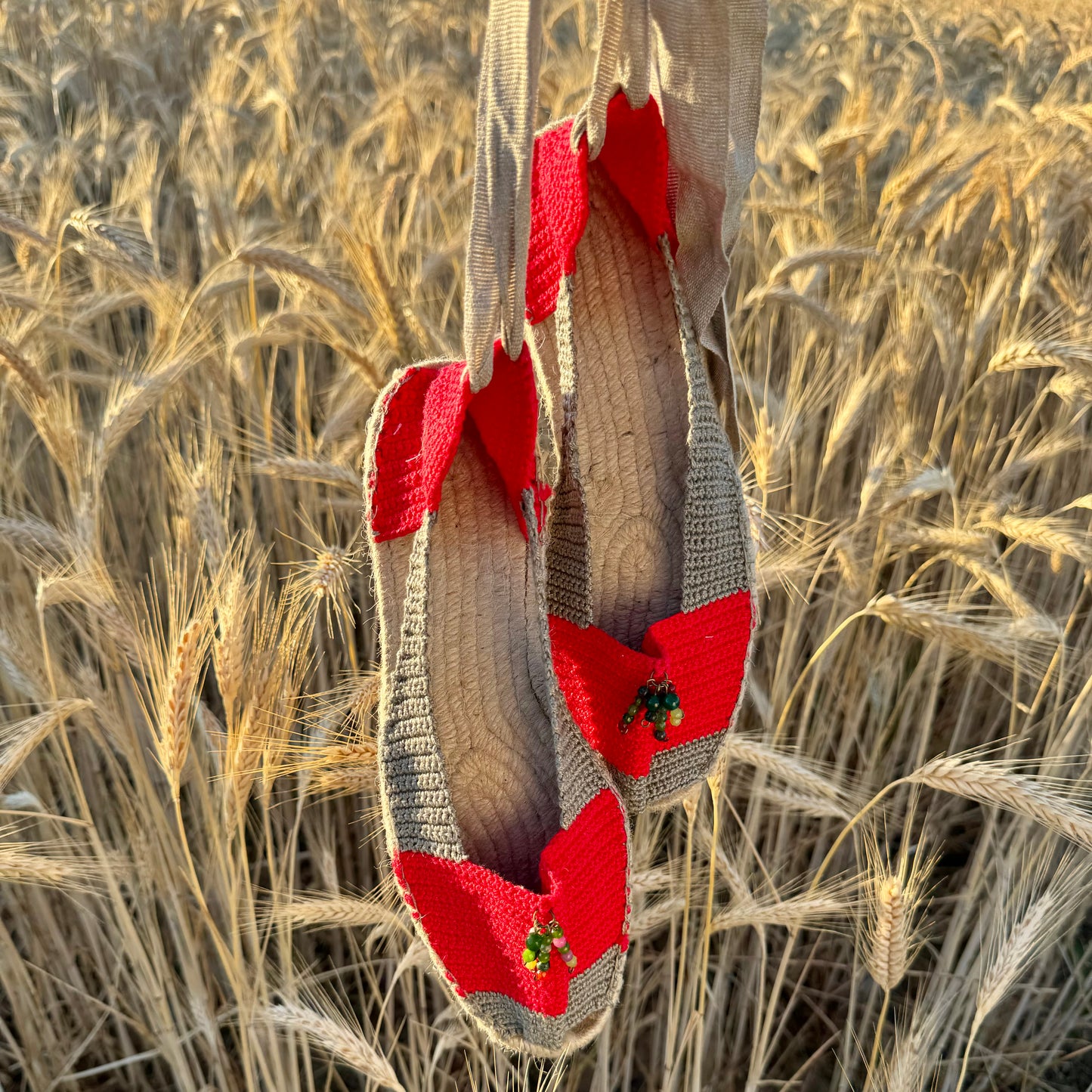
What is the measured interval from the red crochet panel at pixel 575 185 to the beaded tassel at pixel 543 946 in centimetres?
35

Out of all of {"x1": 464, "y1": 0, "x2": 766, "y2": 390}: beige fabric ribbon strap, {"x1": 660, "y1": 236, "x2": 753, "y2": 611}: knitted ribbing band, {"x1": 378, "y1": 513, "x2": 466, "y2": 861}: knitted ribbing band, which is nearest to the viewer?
{"x1": 464, "y1": 0, "x2": 766, "y2": 390}: beige fabric ribbon strap

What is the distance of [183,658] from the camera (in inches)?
31.1

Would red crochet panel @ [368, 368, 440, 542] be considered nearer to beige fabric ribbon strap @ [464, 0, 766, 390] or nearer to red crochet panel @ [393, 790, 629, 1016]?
beige fabric ribbon strap @ [464, 0, 766, 390]

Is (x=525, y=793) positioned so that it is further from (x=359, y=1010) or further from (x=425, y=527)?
(x=359, y=1010)

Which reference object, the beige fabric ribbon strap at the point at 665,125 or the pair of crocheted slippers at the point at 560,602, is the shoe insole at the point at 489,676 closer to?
the pair of crocheted slippers at the point at 560,602

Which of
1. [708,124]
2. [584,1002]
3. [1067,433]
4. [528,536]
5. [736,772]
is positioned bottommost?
[736,772]

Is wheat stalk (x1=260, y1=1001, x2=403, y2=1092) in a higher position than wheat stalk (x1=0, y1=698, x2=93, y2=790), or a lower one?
lower

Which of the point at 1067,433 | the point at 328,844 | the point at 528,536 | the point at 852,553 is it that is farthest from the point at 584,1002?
the point at 1067,433

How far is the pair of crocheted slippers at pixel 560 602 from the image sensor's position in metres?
0.52

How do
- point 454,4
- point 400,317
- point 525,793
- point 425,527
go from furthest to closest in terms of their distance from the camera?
point 454,4, point 400,317, point 525,793, point 425,527

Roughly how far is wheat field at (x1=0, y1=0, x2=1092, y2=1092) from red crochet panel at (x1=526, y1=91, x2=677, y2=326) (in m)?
0.14

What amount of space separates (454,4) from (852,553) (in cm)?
472

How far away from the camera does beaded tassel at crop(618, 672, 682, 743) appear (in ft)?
1.91

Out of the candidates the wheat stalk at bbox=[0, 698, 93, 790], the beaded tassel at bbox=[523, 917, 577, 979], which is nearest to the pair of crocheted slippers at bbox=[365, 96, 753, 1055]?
the beaded tassel at bbox=[523, 917, 577, 979]
